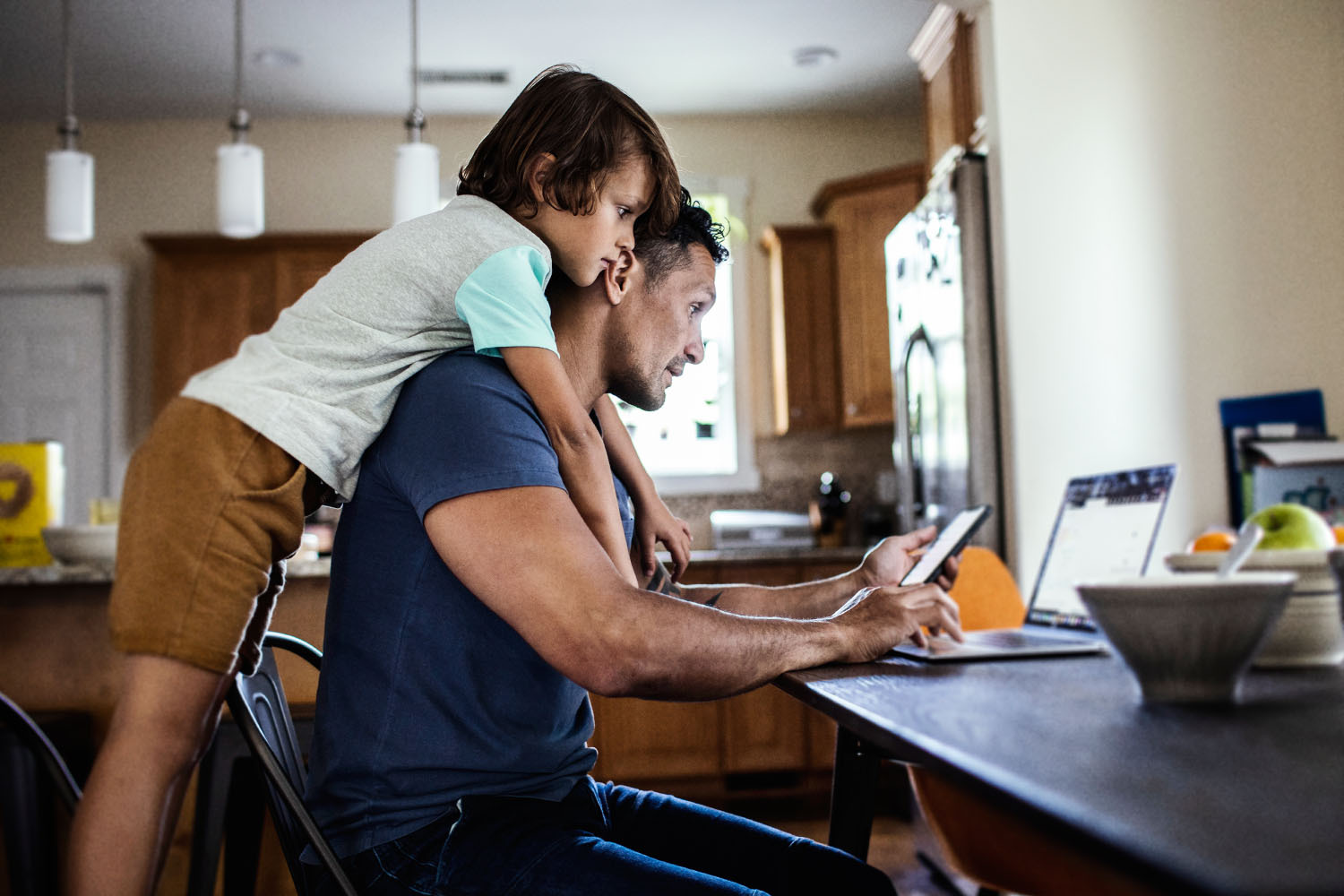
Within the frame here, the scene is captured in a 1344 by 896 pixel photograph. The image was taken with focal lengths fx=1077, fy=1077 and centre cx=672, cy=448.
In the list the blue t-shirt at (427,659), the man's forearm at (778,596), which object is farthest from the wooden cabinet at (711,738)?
the blue t-shirt at (427,659)

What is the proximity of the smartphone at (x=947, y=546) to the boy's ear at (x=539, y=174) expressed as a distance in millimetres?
671

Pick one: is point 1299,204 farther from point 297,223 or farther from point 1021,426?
point 297,223

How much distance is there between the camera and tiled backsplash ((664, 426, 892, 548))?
552 centimetres

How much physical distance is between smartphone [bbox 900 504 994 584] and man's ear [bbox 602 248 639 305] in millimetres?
516

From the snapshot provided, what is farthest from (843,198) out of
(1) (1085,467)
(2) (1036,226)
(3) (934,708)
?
(3) (934,708)

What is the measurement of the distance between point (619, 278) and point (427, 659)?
1.89 feet

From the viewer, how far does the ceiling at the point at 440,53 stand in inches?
177

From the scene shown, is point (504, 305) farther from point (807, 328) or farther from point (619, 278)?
point (807, 328)

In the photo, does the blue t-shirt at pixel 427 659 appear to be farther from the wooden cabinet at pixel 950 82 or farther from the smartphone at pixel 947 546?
the wooden cabinet at pixel 950 82

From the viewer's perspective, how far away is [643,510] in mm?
1524

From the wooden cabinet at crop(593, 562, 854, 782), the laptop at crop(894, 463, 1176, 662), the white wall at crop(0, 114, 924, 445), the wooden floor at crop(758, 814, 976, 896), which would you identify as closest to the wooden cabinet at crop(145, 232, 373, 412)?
the white wall at crop(0, 114, 924, 445)

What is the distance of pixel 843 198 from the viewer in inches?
203

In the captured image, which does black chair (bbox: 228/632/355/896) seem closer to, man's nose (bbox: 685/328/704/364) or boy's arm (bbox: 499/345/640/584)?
→ boy's arm (bbox: 499/345/640/584)

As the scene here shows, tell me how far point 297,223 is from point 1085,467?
4.26m
